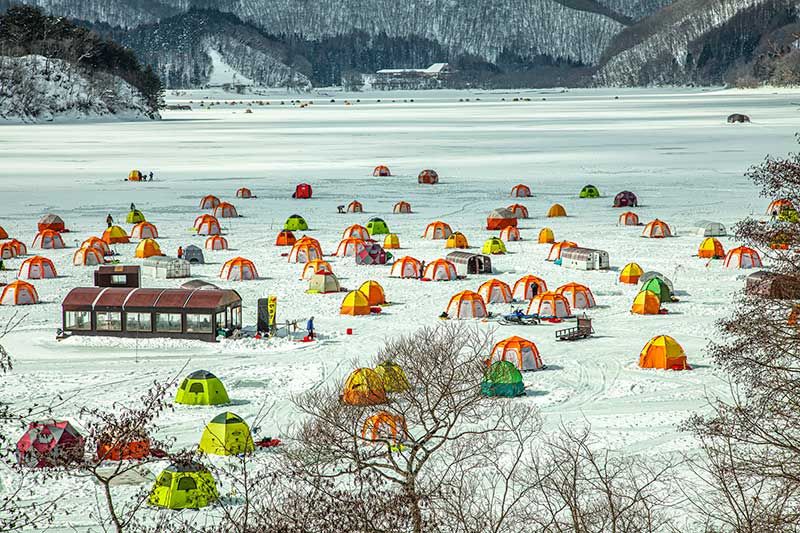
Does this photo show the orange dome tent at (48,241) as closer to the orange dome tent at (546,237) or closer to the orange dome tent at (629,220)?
the orange dome tent at (546,237)

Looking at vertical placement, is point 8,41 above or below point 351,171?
above

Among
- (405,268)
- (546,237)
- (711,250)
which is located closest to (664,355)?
(405,268)

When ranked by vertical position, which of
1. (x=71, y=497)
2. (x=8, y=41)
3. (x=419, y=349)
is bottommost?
(x=71, y=497)

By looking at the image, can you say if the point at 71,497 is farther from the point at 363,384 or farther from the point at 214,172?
the point at 214,172

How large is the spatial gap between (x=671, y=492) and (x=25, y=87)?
475ft

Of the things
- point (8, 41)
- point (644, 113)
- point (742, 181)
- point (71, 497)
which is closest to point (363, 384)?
point (71, 497)

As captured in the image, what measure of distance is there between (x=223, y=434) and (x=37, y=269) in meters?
21.6

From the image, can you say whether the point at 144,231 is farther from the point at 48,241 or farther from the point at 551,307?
the point at 551,307

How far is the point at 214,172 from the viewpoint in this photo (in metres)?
82.2

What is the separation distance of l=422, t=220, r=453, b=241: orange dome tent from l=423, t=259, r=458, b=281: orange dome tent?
8.88 m

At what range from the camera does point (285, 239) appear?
5044 centimetres

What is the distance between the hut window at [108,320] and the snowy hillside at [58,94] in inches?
4968

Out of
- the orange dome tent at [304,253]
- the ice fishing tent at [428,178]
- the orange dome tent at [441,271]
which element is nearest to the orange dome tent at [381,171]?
the ice fishing tent at [428,178]

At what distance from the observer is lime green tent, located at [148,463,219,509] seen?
1994 centimetres
